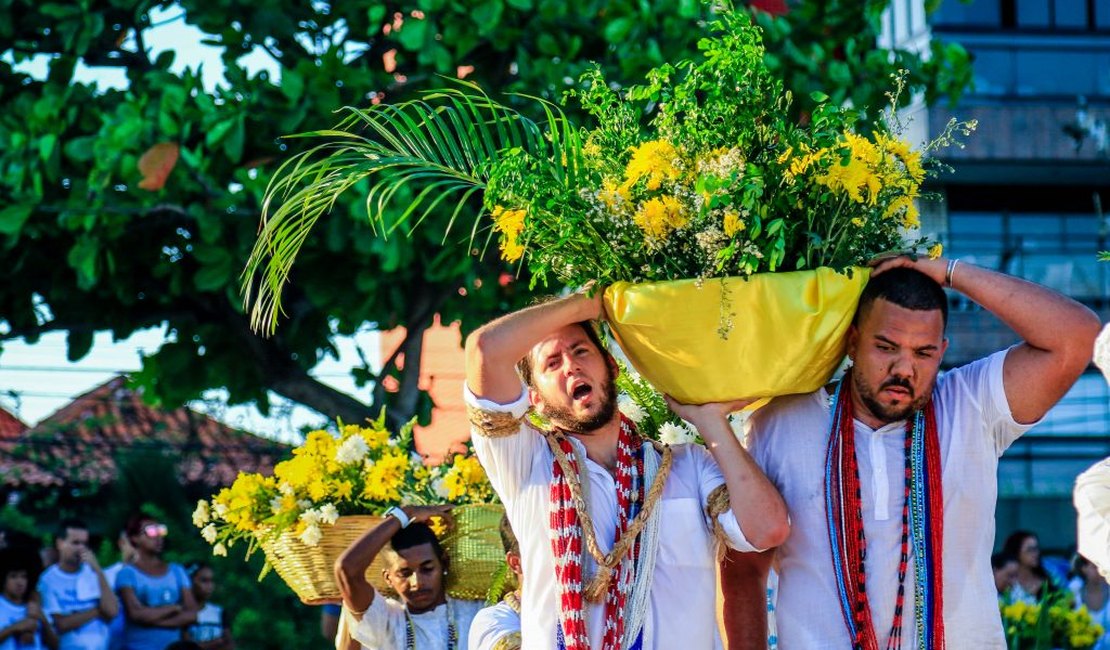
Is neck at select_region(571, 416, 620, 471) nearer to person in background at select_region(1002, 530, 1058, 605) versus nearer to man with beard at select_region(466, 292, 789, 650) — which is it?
man with beard at select_region(466, 292, 789, 650)

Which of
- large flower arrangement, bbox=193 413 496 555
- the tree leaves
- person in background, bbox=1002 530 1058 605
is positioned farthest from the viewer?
person in background, bbox=1002 530 1058 605

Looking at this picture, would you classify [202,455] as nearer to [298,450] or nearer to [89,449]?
[89,449]

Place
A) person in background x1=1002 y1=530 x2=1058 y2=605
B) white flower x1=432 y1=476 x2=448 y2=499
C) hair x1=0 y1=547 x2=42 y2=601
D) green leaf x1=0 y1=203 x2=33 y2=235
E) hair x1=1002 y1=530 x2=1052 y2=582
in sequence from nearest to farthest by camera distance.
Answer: white flower x1=432 y1=476 x2=448 y2=499 < green leaf x1=0 y1=203 x2=33 y2=235 < hair x1=0 y1=547 x2=42 y2=601 < person in background x1=1002 y1=530 x2=1058 y2=605 < hair x1=1002 y1=530 x2=1052 y2=582

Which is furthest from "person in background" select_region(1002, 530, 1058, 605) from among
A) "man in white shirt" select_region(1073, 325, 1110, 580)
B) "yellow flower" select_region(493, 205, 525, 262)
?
"man in white shirt" select_region(1073, 325, 1110, 580)

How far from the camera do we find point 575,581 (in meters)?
4.03

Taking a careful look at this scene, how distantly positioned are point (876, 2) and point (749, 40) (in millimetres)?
4972

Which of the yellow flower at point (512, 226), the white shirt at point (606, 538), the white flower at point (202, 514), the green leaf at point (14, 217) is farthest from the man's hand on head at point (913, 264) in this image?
the green leaf at point (14, 217)

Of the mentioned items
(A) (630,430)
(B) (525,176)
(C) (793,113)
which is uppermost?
(C) (793,113)

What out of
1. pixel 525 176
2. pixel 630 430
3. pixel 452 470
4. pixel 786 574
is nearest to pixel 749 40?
pixel 525 176

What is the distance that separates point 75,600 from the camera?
368 inches

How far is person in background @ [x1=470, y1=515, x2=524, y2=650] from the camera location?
4.70 meters

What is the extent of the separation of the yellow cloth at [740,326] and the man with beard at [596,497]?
0.33 ft

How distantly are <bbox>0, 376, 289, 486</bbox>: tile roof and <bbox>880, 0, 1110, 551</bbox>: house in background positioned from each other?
7.92m

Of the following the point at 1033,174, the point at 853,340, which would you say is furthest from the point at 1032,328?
the point at 1033,174
